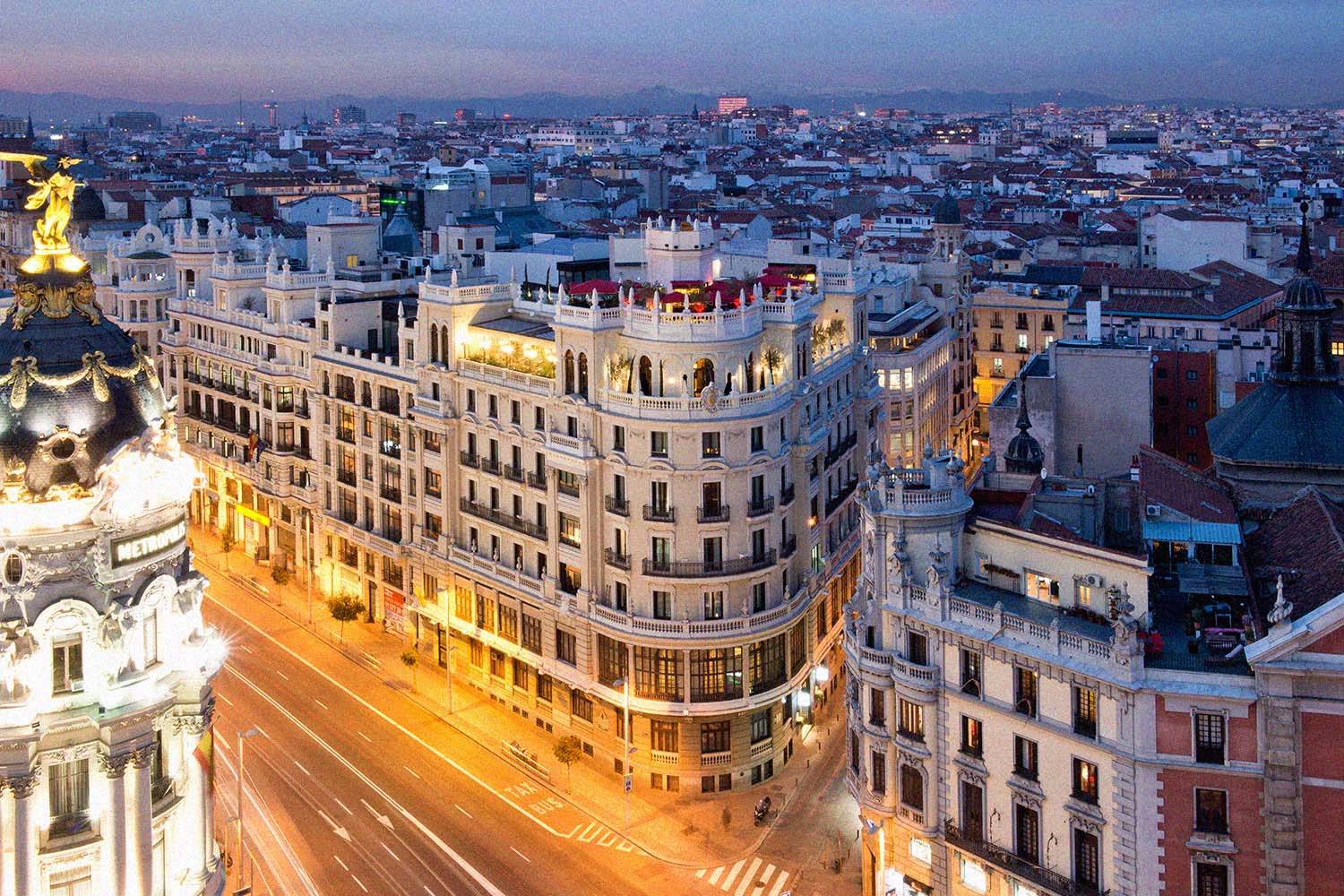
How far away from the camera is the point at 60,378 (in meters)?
43.0

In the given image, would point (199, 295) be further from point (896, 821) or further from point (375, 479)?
point (896, 821)

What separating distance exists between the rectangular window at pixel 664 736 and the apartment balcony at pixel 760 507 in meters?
13.0

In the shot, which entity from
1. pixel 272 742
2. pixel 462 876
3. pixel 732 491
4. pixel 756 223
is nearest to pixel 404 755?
pixel 272 742

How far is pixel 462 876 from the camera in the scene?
73688 millimetres

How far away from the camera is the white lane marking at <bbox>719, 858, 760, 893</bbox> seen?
239 ft

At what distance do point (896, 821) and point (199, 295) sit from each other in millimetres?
91508

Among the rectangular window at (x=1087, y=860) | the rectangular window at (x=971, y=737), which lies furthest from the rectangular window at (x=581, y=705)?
the rectangular window at (x=1087, y=860)

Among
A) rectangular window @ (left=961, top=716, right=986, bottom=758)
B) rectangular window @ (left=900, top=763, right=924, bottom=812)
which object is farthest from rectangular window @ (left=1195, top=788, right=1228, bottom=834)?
rectangular window @ (left=900, top=763, right=924, bottom=812)

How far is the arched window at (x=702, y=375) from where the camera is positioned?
83688mm

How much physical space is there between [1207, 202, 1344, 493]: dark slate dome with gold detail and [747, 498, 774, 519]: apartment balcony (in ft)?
81.7

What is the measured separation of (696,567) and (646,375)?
11487 millimetres

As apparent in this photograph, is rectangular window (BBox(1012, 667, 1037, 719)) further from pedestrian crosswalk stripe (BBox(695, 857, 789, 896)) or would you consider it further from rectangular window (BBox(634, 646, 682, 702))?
rectangular window (BBox(634, 646, 682, 702))

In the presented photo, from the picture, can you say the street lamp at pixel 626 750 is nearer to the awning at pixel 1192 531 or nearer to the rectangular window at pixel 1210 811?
the awning at pixel 1192 531

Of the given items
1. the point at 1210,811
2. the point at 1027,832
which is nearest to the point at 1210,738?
the point at 1210,811
